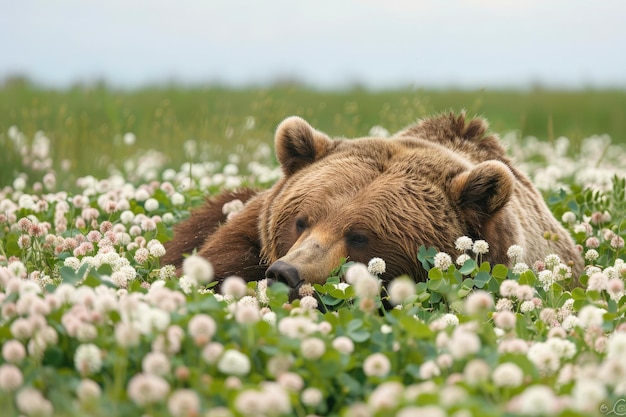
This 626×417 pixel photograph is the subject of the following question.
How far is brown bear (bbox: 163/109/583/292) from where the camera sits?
4.91 metres

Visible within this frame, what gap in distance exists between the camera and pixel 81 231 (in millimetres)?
6098

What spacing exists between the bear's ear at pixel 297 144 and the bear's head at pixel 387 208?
0.56ft

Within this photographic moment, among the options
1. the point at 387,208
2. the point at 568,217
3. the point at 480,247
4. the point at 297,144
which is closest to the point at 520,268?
the point at 480,247

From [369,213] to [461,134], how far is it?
5.14 ft

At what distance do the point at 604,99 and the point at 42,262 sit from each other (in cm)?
1637

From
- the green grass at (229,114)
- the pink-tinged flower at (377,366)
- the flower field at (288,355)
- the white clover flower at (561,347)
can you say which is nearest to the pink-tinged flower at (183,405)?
the flower field at (288,355)

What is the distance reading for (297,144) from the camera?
221 inches

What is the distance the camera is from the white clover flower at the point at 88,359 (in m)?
2.73

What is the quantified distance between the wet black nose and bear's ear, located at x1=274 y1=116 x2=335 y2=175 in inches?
56.4

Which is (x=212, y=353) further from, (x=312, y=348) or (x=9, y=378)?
(x=9, y=378)

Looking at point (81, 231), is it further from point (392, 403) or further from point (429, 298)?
point (392, 403)

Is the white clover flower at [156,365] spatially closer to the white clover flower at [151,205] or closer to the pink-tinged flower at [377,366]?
the pink-tinged flower at [377,366]

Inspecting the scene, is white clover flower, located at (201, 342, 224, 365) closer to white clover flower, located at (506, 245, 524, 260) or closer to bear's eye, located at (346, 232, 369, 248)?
bear's eye, located at (346, 232, 369, 248)

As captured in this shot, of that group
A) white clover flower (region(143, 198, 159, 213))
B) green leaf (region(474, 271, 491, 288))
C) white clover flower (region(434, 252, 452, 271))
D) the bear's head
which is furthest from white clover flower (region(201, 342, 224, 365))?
white clover flower (region(143, 198, 159, 213))
